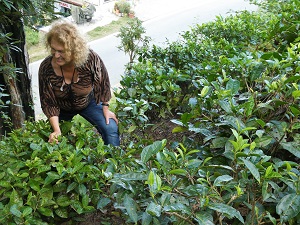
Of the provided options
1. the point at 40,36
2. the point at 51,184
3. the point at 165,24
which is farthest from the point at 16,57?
the point at 165,24

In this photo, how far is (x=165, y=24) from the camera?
1585 cm

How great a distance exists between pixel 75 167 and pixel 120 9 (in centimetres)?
1717

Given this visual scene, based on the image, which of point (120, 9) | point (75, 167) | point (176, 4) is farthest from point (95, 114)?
point (176, 4)

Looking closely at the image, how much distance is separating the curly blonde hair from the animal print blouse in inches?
4.0

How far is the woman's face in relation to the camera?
2955mm

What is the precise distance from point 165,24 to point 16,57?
1196cm

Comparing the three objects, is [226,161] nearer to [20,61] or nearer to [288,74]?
[288,74]

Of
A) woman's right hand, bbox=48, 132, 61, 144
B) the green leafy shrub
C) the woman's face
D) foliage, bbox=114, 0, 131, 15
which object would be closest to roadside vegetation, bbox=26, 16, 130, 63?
foliage, bbox=114, 0, 131, 15

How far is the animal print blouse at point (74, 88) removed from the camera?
3090 mm

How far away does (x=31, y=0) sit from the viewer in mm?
3590

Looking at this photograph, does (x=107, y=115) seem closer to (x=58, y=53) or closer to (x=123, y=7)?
(x=58, y=53)

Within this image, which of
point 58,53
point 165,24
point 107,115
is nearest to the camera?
point 58,53

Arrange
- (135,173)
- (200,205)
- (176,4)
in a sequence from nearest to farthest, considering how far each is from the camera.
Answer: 1. (200,205)
2. (135,173)
3. (176,4)

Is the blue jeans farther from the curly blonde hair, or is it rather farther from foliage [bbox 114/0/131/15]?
foliage [bbox 114/0/131/15]
